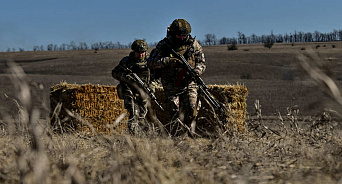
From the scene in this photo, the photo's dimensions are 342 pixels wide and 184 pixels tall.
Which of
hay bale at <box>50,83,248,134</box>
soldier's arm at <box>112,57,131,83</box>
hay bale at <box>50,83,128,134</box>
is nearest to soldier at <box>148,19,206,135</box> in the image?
soldier's arm at <box>112,57,131,83</box>

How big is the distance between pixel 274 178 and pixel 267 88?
21.1 m

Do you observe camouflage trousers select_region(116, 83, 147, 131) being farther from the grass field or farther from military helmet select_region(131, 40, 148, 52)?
the grass field

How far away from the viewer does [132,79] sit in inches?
291

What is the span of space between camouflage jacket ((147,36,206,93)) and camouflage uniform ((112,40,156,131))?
0.90 m

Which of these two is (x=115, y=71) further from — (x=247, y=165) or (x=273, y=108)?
(x=273, y=108)

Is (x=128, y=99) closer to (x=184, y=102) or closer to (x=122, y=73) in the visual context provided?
(x=122, y=73)

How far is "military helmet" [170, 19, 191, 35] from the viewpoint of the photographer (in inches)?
243

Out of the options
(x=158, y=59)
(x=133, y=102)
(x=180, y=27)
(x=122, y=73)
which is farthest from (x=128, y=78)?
(x=180, y=27)

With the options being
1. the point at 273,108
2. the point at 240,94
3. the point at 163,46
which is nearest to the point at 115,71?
the point at 163,46

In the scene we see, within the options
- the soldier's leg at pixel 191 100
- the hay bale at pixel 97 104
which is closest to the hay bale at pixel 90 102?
the hay bale at pixel 97 104

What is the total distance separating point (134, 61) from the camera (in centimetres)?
758

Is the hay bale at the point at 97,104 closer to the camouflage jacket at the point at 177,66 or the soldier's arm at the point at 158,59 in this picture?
the camouflage jacket at the point at 177,66

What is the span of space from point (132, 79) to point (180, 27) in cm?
162

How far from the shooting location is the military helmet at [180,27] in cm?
618
